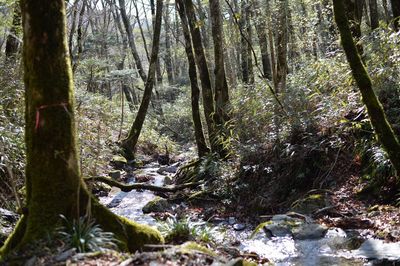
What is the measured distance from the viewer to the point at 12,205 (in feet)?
25.3

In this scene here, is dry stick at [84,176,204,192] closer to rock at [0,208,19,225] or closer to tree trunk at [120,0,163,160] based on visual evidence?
rock at [0,208,19,225]

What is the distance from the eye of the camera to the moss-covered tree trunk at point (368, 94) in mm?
5805

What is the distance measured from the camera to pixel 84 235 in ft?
14.5

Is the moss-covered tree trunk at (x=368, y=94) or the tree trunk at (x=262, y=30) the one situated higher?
the tree trunk at (x=262, y=30)

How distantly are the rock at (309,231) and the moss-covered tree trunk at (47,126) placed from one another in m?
3.92

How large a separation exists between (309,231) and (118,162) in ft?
31.8

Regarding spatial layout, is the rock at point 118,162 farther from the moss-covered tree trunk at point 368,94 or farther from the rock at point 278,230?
the moss-covered tree trunk at point 368,94

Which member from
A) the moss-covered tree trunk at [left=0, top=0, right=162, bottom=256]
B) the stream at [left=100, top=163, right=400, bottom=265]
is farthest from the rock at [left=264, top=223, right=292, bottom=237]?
the moss-covered tree trunk at [left=0, top=0, right=162, bottom=256]

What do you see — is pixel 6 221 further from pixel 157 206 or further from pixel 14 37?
pixel 14 37

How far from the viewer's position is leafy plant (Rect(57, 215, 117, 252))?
431cm

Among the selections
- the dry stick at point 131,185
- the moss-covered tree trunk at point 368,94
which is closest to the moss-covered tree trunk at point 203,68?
the dry stick at point 131,185

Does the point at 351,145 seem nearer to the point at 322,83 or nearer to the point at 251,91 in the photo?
the point at 322,83

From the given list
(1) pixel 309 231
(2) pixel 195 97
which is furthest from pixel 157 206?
(2) pixel 195 97

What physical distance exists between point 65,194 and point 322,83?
7.45m
